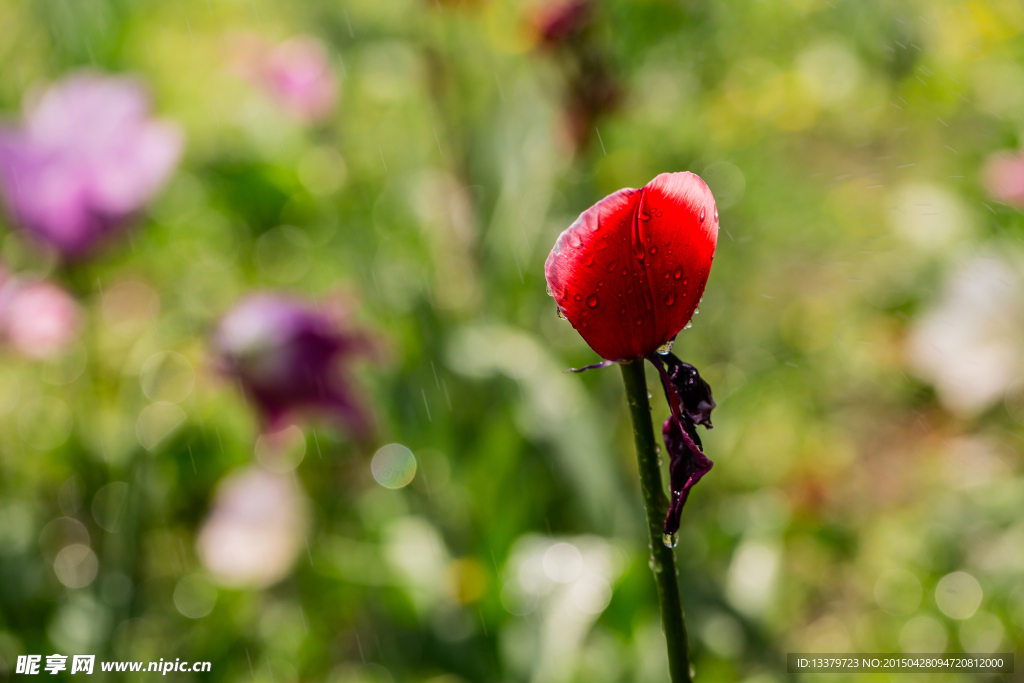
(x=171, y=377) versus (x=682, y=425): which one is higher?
(x=682, y=425)

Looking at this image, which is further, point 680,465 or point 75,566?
point 75,566

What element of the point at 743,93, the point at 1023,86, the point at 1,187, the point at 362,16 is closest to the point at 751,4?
the point at 743,93

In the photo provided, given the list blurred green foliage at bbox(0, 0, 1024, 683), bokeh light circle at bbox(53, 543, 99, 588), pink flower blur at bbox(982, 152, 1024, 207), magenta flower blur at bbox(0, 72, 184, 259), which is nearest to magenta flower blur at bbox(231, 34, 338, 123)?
blurred green foliage at bbox(0, 0, 1024, 683)

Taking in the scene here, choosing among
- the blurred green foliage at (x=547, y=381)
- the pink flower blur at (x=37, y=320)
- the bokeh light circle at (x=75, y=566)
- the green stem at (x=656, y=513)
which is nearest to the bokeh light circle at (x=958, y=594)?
the blurred green foliage at (x=547, y=381)

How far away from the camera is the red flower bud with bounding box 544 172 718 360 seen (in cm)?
23

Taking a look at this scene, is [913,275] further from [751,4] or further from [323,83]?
[323,83]

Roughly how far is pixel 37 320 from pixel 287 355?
0.41 m

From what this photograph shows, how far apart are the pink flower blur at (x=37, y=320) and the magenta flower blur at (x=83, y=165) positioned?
13 cm

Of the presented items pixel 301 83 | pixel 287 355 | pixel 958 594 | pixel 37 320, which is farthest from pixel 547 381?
pixel 301 83

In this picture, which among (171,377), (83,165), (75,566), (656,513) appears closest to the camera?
(656,513)

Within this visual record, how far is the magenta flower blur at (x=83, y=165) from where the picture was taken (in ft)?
2.74

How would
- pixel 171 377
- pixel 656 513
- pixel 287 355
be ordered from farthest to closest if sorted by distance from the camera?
1. pixel 171 377
2. pixel 287 355
3. pixel 656 513

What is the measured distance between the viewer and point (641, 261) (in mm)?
230

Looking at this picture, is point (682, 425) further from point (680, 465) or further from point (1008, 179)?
point (1008, 179)
